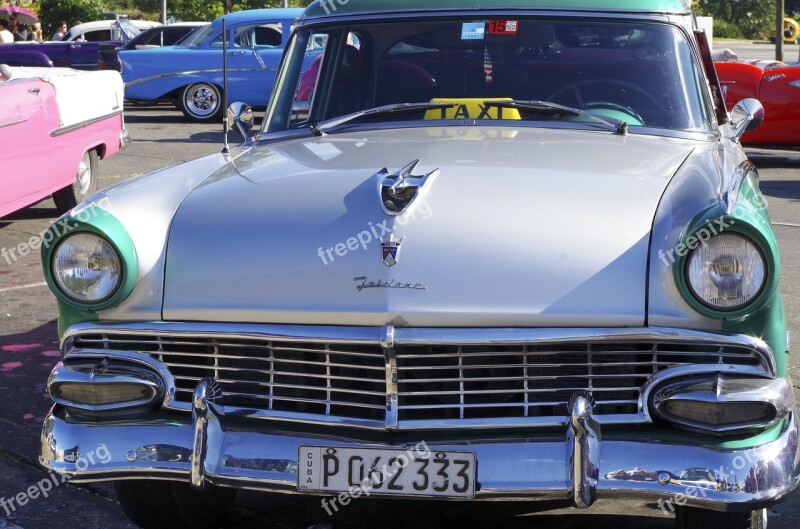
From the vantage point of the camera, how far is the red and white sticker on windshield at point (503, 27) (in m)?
4.38

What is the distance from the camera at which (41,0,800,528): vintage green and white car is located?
2.92m

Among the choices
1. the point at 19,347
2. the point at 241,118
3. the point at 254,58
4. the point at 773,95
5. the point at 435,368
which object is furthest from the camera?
the point at 254,58

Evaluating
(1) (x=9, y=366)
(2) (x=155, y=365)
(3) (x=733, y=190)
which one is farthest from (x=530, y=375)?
(1) (x=9, y=366)

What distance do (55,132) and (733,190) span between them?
6.08m

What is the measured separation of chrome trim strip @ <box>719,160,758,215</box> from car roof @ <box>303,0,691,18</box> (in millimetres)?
976

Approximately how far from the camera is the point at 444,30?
445 centimetres

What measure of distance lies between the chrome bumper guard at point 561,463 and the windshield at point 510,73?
151 centimetres

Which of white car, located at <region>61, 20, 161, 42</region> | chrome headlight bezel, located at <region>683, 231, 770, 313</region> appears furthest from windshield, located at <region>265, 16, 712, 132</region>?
white car, located at <region>61, 20, 161, 42</region>

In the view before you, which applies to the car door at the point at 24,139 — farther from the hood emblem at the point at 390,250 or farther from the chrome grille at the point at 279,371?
the hood emblem at the point at 390,250

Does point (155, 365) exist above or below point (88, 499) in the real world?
above

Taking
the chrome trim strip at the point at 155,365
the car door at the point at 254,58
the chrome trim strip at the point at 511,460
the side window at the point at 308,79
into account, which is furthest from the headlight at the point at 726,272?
the car door at the point at 254,58

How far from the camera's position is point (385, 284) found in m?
3.02

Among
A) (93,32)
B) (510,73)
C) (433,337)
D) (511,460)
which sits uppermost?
(510,73)

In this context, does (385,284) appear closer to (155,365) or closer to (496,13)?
(155,365)
